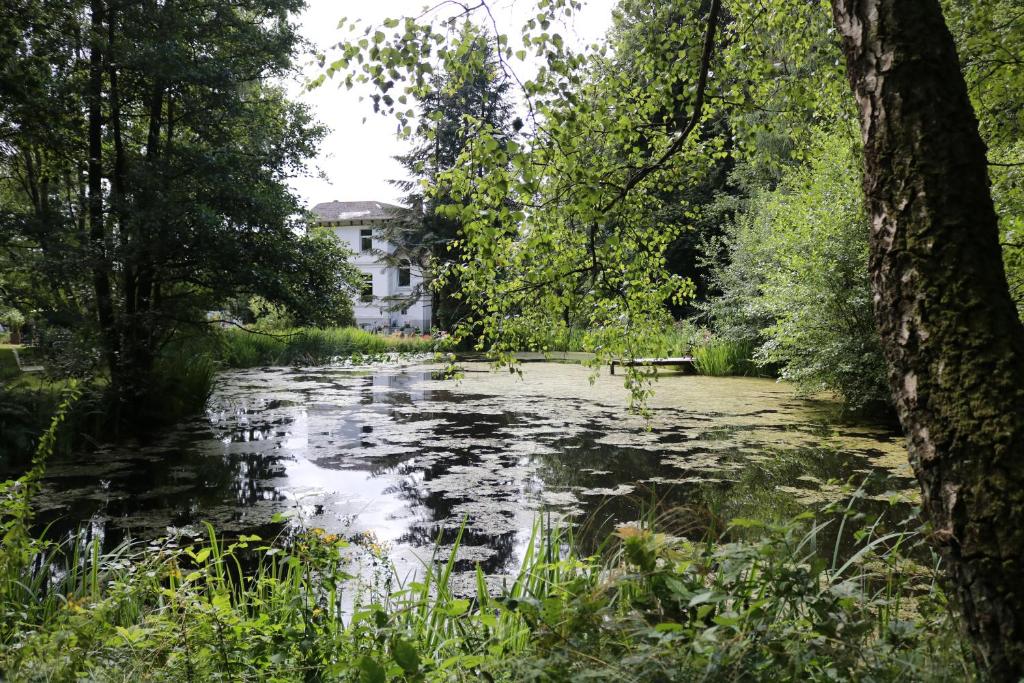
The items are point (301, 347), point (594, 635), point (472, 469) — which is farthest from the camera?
point (301, 347)

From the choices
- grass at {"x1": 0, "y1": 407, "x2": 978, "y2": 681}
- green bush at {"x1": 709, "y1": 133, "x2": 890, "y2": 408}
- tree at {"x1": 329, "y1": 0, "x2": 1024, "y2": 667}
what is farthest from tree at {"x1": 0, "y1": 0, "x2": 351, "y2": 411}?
tree at {"x1": 329, "y1": 0, "x2": 1024, "y2": 667}

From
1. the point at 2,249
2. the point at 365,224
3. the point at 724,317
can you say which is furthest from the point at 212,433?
the point at 365,224

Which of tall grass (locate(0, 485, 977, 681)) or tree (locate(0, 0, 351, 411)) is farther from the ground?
tree (locate(0, 0, 351, 411))

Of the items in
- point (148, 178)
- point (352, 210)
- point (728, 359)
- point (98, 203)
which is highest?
point (352, 210)

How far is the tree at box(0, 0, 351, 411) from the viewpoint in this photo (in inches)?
282

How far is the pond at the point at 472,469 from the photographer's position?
4.63 metres

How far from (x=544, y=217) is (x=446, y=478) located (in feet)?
10.6

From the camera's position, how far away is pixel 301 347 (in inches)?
704

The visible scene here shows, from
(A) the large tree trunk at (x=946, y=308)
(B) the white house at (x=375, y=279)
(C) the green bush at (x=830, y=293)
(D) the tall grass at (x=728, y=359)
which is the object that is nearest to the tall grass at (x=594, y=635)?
(A) the large tree trunk at (x=946, y=308)

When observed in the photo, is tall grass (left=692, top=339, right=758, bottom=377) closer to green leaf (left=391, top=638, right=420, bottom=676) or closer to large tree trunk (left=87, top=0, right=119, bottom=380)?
large tree trunk (left=87, top=0, right=119, bottom=380)

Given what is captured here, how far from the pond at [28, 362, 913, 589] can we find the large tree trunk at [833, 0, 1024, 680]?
47cm

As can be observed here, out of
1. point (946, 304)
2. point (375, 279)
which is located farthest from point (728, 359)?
point (375, 279)

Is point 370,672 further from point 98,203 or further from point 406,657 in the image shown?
point 98,203

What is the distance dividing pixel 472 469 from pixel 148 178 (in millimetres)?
5225
